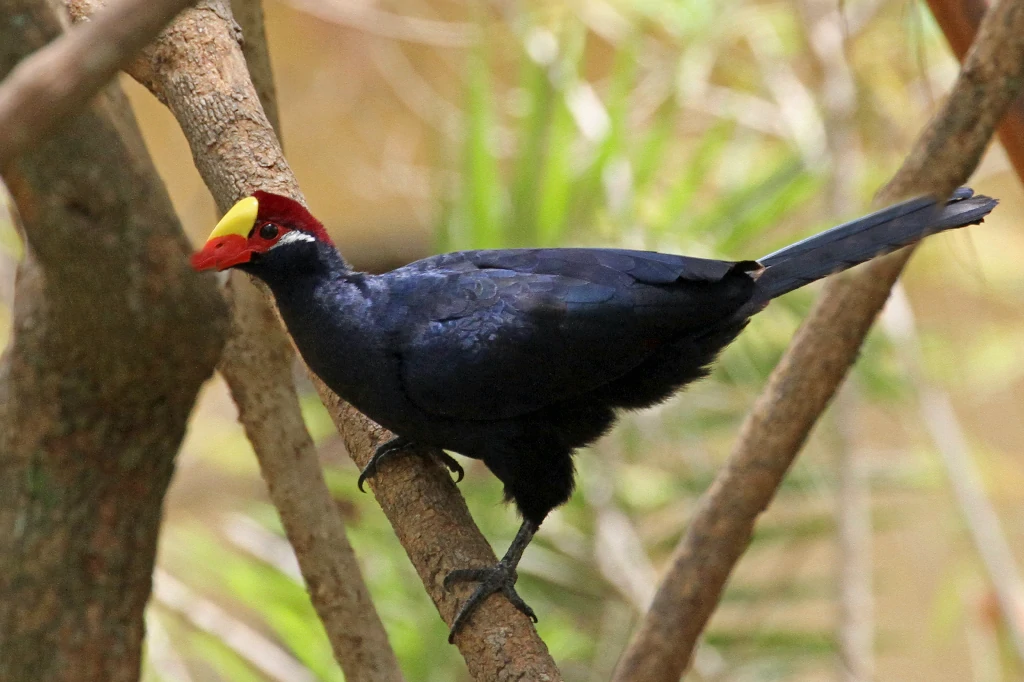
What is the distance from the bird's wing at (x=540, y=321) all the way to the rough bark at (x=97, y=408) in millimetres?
453

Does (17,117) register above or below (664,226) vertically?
below

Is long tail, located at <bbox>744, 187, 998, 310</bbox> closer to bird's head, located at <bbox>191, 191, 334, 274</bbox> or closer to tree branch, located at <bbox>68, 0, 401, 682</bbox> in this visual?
bird's head, located at <bbox>191, 191, 334, 274</bbox>

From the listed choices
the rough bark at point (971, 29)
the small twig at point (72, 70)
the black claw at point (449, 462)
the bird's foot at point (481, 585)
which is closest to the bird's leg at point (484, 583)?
the bird's foot at point (481, 585)

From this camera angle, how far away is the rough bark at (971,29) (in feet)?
6.07

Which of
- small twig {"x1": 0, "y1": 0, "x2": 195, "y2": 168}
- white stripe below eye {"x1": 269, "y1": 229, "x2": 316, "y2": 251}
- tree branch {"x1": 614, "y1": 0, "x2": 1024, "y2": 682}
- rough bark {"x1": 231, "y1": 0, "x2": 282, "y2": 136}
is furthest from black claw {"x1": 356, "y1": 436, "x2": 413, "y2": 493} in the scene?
small twig {"x1": 0, "y1": 0, "x2": 195, "y2": 168}

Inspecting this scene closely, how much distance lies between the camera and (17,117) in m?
0.59

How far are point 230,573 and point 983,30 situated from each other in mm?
2442

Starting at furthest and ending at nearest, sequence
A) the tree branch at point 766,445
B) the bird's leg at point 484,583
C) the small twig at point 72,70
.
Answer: the tree branch at point 766,445 → the bird's leg at point 484,583 → the small twig at point 72,70

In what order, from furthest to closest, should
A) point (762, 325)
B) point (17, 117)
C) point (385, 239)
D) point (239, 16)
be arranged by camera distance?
point (385, 239) → point (762, 325) → point (239, 16) → point (17, 117)

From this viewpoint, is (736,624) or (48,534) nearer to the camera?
(48,534)

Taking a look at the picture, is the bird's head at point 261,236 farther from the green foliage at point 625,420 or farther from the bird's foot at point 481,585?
the green foliage at point 625,420

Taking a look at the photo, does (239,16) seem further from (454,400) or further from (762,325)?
(762,325)

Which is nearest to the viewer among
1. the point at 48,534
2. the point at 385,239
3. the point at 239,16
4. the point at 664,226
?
the point at 48,534

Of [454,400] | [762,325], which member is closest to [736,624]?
[762,325]
